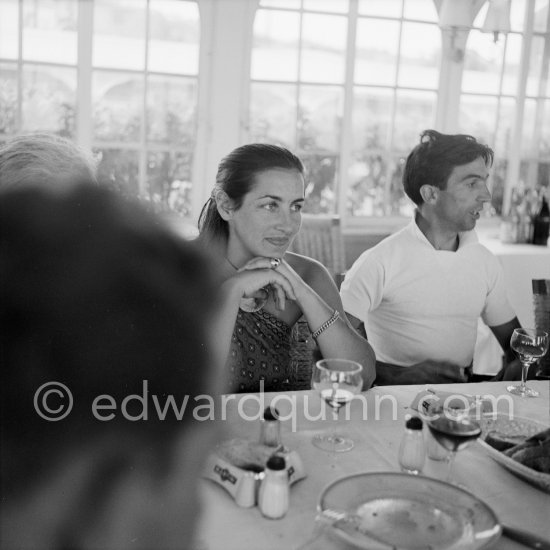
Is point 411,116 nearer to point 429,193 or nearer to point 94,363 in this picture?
point 429,193

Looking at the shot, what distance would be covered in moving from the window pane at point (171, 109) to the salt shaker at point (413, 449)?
3.13 m

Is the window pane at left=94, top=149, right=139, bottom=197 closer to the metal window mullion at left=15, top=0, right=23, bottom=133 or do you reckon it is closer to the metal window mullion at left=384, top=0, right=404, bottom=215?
the metal window mullion at left=15, top=0, right=23, bottom=133

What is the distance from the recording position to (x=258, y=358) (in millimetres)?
1946

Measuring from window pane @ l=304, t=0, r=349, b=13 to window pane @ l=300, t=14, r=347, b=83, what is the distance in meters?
0.04

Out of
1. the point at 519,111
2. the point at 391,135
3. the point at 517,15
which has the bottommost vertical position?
the point at 391,135

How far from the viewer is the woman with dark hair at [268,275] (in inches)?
75.7

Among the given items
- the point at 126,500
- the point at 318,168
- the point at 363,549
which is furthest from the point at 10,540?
the point at 318,168

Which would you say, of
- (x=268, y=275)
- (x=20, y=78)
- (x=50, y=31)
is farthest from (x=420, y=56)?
(x=268, y=275)

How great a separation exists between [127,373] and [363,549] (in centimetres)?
79

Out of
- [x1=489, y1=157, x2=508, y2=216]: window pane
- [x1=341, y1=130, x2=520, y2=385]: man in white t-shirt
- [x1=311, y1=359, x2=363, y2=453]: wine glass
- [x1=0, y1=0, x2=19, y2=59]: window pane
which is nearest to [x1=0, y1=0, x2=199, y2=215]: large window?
[x1=0, y1=0, x2=19, y2=59]: window pane

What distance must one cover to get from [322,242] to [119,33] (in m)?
1.71

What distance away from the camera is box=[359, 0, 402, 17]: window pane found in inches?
172

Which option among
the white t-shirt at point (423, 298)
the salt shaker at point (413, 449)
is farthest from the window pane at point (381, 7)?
the salt shaker at point (413, 449)

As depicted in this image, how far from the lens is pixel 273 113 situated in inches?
169
